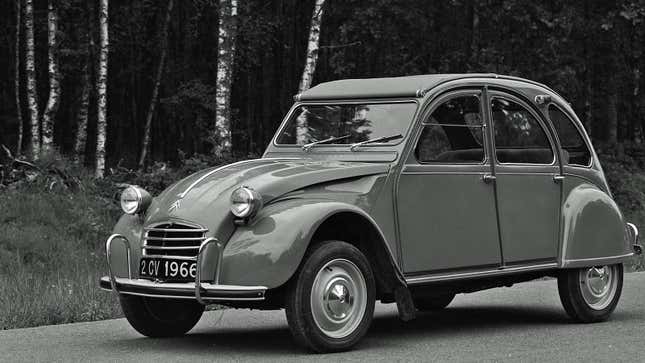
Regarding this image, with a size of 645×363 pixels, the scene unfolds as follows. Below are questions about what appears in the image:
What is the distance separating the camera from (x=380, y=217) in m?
8.03

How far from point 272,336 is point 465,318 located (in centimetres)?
208

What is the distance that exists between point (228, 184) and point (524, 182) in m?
2.71

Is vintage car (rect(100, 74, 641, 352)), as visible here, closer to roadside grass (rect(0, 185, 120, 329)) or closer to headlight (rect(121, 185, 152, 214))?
headlight (rect(121, 185, 152, 214))

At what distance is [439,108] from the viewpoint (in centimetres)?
884

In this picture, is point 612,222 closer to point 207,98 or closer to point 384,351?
point 384,351

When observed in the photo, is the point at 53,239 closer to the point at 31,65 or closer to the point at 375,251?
the point at 375,251

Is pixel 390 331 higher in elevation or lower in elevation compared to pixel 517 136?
lower

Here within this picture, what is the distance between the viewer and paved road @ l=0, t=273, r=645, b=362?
24.6 ft

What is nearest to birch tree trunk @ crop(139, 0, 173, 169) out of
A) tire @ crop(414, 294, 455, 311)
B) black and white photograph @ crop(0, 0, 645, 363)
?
black and white photograph @ crop(0, 0, 645, 363)

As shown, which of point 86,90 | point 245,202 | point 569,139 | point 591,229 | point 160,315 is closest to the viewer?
point 245,202

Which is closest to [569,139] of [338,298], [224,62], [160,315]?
[338,298]

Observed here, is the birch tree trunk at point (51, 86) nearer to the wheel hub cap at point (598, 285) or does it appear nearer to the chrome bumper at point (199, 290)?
the wheel hub cap at point (598, 285)

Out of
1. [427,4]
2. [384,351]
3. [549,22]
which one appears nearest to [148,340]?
[384,351]

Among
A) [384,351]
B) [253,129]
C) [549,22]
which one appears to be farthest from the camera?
[253,129]
